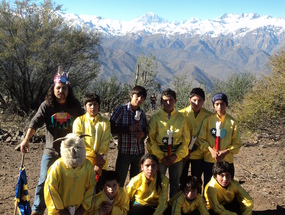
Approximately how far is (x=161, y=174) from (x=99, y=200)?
86cm

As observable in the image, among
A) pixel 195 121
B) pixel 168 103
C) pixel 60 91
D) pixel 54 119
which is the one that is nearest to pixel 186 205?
pixel 195 121

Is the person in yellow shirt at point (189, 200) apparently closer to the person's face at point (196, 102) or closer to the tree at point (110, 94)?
the person's face at point (196, 102)

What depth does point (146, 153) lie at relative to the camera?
4199 mm

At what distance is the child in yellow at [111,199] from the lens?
3828 mm

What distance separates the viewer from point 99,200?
388 cm

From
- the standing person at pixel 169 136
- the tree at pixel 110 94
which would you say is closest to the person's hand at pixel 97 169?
the standing person at pixel 169 136

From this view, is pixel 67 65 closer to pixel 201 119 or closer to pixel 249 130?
pixel 249 130

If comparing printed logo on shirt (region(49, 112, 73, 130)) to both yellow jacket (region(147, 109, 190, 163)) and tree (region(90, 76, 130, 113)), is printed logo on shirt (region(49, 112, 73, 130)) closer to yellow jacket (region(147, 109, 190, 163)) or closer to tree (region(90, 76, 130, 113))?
yellow jacket (region(147, 109, 190, 163))

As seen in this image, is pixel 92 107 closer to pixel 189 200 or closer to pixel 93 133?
pixel 93 133

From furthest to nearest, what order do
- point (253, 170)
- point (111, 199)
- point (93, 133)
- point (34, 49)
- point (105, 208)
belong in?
point (34, 49)
point (253, 170)
point (93, 133)
point (111, 199)
point (105, 208)

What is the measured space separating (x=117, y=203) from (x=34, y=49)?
11151mm

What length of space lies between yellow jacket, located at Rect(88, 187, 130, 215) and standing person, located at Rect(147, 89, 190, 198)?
0.67 m

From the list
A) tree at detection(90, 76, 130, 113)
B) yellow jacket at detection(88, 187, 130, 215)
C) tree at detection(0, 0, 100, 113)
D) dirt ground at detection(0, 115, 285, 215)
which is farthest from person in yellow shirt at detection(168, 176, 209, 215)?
tree at detection(90, 76, 130, 113)

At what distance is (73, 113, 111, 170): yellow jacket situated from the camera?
13.2 feet
